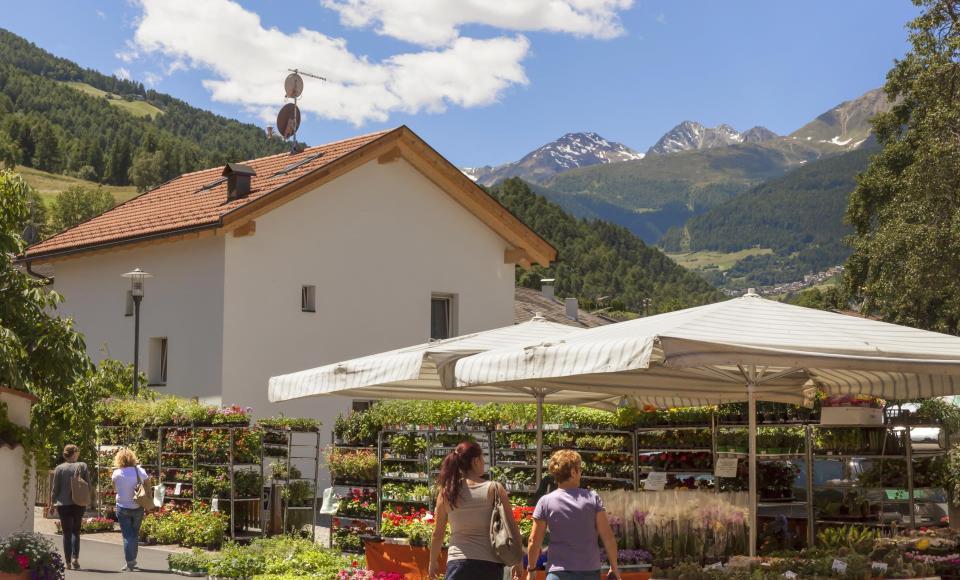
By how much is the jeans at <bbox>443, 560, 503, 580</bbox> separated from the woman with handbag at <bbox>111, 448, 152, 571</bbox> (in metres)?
8.98

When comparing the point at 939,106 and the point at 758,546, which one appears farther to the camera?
the point at 939,106

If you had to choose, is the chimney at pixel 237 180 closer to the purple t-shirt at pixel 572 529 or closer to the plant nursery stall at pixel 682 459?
the plant nursery stall at pixel 682 459

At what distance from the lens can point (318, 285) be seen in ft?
97.0

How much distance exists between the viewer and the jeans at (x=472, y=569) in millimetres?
8750

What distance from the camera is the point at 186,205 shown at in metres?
31.9

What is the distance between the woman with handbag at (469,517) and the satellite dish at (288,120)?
91.7 feet

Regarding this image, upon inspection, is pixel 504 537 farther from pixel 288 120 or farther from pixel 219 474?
pixel 288 120

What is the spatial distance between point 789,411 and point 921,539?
439 centimetres

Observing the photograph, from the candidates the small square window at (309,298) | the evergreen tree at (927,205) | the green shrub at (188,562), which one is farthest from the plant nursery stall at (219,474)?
the evergreen tree at (927,205)

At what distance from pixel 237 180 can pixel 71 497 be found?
1446 centimetres

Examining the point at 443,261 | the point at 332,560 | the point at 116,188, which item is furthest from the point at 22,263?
the point at 116,188

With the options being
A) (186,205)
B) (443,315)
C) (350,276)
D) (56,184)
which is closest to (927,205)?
(443,315)

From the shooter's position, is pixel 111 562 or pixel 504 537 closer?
pixel 504 537

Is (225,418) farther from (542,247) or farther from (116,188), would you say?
(116,188)
